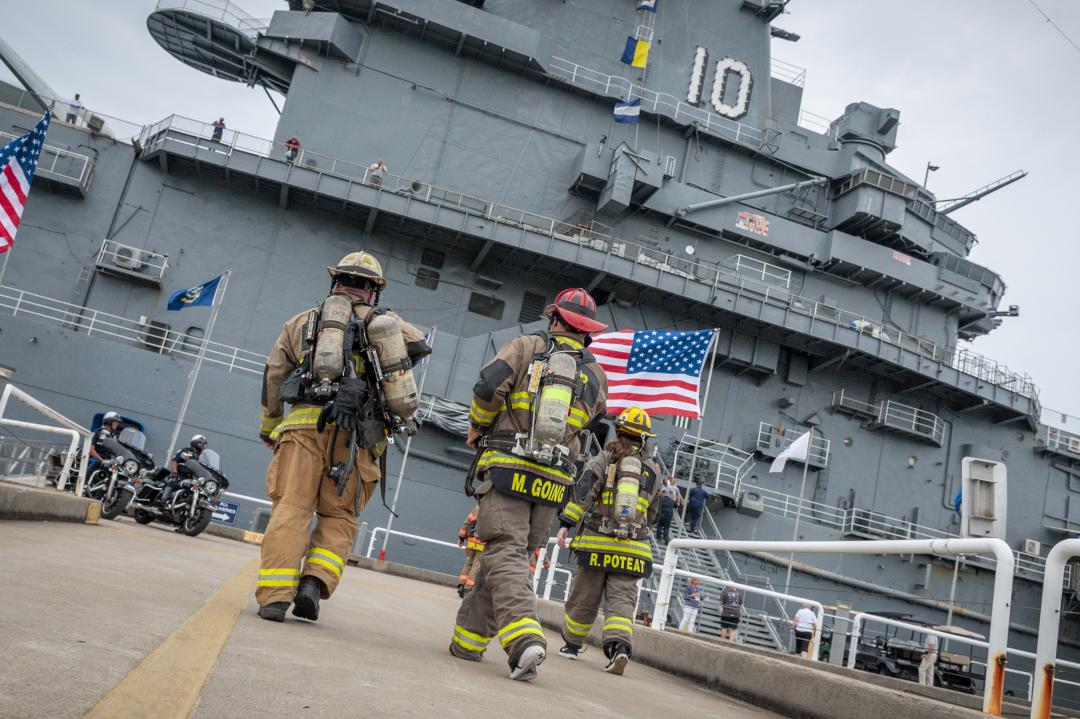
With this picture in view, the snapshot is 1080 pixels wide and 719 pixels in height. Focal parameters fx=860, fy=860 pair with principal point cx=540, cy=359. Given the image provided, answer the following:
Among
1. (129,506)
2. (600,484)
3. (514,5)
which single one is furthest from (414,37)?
(600,484)

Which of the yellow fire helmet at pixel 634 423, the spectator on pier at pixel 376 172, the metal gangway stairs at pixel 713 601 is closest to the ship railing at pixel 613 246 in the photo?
the spectator on pier at pixel 376 172

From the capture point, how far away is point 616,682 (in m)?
4.86

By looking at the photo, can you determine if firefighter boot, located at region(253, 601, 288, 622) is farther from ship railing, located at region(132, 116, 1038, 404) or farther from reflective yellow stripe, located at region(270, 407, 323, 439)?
ship railing, located at region(132, 116, 1038, 404)

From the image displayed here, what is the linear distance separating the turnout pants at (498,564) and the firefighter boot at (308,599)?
684 millimetres

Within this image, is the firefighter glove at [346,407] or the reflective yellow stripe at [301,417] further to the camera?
the reflective yellow stripe at [301,417]

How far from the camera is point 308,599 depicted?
13.3 ft

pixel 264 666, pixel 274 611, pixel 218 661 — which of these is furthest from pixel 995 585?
pixel 274 611

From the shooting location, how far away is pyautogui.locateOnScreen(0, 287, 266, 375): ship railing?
732 inches

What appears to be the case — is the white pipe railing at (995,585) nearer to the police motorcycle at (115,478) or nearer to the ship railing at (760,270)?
the police motorcycle at (115,478)

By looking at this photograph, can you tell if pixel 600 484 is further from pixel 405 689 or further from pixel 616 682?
pixel 405 689

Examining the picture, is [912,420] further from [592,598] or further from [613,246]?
[592,598]

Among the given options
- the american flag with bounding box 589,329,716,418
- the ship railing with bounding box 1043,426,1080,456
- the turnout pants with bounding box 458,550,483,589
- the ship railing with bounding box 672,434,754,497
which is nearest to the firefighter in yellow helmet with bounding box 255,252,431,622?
the turnout pants with bounding box 458,550,483,589

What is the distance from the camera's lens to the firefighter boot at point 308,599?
160 inches

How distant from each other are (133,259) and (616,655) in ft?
58.4
